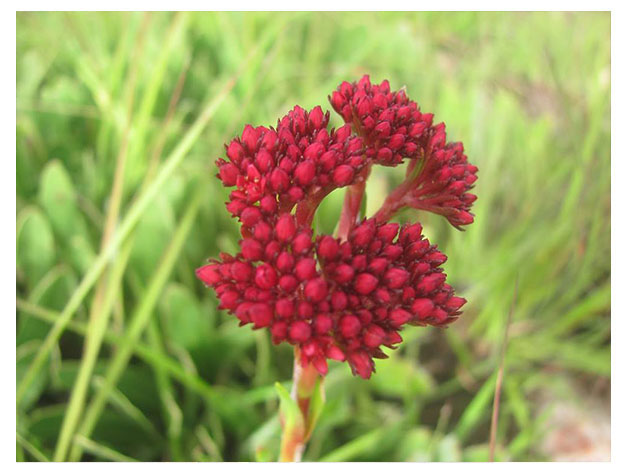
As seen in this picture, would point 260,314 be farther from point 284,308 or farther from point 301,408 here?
point 301,408

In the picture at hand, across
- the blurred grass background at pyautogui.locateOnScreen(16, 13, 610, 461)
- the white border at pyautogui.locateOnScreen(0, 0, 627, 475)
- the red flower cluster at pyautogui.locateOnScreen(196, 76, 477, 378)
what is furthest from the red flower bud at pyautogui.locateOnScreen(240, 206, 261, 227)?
the white border at pyautogui.locateOnScreen(0, 0, 627, 475)

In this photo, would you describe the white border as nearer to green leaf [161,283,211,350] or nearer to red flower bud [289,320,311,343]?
green leaf [161,283,211,350]

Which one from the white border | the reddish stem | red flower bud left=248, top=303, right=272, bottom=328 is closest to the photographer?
red flower bud left=248, top=303, right=272, bottom=328

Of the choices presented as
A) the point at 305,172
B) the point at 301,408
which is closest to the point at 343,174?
the point at 305,172
